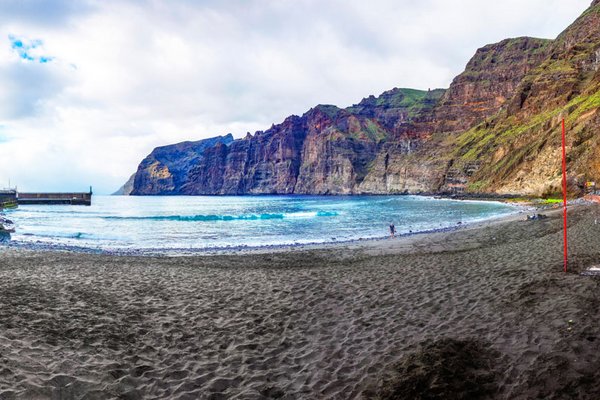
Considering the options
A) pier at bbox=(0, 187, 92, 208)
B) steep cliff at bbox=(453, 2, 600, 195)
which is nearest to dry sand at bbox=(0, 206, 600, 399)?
steep cliff at bbox=(453, 2, 600, 195)

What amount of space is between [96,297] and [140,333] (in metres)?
4.09

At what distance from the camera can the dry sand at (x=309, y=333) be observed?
637 centimetres

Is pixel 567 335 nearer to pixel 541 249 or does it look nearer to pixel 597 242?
pixel 541 249

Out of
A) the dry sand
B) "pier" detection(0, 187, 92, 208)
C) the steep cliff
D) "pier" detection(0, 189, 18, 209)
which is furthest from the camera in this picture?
"pier" detection(0, 187, 92, 208)

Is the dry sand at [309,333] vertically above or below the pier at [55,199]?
below

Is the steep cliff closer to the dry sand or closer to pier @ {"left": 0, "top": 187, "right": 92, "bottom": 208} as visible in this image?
the dry sand

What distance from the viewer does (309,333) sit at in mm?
9156

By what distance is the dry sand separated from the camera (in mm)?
6367

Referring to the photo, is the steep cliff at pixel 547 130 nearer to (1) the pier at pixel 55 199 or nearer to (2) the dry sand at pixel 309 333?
(2) the dry sand at pixel 309 333

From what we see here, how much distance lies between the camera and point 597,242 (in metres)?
18.5

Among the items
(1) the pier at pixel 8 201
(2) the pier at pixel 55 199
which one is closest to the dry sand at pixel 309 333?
(1) the pier at pixel 8 201

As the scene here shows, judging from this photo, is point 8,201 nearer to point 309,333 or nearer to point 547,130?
point 309,333

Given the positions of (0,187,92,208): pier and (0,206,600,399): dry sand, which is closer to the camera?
(0,206,600,399): dry sand

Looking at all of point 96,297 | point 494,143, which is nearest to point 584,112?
point 494,143
